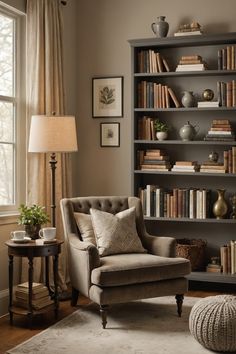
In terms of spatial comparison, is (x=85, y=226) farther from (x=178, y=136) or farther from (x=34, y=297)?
(x=178, y=136)

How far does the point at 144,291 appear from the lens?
4.18 metres

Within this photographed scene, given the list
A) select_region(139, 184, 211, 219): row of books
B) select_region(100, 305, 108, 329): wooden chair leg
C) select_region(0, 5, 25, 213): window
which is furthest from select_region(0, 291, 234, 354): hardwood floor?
select_region(139, 184, 211, 219): row of books

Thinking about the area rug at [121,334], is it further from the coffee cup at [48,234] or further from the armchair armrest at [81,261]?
the coffee cup at [48,234]

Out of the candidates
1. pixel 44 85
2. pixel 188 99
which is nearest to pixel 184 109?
pixel 188 99

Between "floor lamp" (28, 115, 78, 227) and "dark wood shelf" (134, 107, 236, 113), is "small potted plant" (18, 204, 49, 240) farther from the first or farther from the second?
"dark wood shelf" (134, 107, 236, 113)

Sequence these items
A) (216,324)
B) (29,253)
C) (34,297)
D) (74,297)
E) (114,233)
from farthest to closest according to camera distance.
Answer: (74,297)
(114,233)
(34,297)
(29,253)
(216,324)

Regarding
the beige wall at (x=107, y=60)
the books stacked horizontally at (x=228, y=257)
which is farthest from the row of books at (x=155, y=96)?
the books stacked horizontally at (x=228, y=257)

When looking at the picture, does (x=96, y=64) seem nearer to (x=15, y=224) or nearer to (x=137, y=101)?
(x=137, y=101)

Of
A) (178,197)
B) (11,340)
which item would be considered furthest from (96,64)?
(11,340)

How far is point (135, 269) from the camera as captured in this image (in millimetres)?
4109

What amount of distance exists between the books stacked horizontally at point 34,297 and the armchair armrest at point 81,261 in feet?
0.94

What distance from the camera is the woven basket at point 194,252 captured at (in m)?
5.23

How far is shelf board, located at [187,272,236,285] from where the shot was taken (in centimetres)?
507

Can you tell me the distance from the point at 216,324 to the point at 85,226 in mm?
1564
